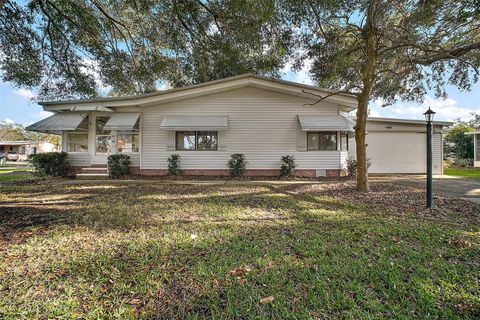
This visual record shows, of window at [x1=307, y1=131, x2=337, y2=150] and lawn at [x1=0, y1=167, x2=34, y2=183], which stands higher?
window at [x1=307, y1=131, x2=337, y2=150]

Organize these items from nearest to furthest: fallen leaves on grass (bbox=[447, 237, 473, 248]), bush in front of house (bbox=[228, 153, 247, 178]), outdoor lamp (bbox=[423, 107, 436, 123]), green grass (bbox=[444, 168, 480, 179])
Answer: fallen leaves on grass (bbox=[447, 237, 473, 248])
outdoor lamp (bbox=[423, 107, 436, 123])
bush in front of house (bbox=[228, 153, 247, 178])
green grass (bbox=[444, 168, 480, 179])

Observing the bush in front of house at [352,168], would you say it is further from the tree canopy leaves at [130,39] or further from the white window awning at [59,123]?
the white window awning at [59,123]

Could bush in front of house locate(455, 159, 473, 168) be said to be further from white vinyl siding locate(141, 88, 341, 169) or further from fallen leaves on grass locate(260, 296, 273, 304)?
fallen leaves on grass locate(260, 296, 273, 304)

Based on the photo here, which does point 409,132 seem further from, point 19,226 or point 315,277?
point 19,226

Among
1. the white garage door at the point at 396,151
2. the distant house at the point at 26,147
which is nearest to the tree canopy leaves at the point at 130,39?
the white garage door at the point at 396,151

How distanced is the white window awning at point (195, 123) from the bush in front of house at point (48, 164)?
5305mm

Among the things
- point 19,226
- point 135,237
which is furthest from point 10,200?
point 135,237

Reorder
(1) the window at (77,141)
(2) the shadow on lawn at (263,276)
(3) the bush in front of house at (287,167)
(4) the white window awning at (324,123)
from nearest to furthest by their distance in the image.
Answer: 1. (2) the shadow on lawn at (263,276)
2. (4) the white window awning at (324,123)
3. (3) the bush in front of house at (287,167)
4. (1) the window at (77,141)

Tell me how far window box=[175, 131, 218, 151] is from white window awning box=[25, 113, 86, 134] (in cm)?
482

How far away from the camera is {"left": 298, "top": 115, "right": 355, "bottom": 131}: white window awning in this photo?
11.5m

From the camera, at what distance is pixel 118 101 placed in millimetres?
12102

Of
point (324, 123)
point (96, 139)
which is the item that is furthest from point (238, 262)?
point (96, 139)

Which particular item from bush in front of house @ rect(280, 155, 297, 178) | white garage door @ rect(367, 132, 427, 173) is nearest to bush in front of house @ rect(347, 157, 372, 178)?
bush in front of house @ rect(280, 155, 297, 178)

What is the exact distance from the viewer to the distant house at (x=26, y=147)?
46438mm
